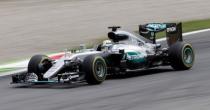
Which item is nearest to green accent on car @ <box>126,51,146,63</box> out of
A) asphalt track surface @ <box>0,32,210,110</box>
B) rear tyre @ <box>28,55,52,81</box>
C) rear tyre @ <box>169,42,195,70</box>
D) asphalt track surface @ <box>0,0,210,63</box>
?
asphalt track surface @ <box>0,32,210,110</box>

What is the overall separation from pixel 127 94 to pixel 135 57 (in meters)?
2.42

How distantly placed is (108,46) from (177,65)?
1524mm

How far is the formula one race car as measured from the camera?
13031 millimetres

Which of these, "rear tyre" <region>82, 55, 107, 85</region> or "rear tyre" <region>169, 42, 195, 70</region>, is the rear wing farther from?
"rear tyre" <region>82, 55, 107, 85</region>

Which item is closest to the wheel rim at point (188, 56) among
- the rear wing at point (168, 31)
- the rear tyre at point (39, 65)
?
the rear wing at point (168, 31)

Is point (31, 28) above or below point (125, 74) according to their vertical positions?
above

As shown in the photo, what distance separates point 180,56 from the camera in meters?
14.3

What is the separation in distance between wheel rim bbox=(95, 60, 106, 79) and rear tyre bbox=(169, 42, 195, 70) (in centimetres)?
187

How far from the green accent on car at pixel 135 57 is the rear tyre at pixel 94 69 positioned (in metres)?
0.97

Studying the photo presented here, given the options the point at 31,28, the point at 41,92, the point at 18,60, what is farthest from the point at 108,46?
the point at 31,28

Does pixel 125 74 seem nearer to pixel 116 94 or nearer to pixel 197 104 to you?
pixel 116 94

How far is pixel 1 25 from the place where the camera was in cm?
2894
